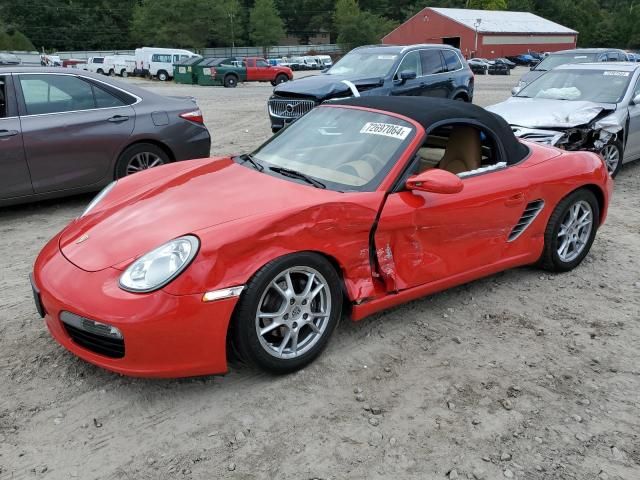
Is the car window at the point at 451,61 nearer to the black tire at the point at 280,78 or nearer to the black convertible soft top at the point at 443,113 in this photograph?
the black convertible soft top at the point at 443,113

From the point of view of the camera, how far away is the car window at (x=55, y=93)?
5766 millimetres

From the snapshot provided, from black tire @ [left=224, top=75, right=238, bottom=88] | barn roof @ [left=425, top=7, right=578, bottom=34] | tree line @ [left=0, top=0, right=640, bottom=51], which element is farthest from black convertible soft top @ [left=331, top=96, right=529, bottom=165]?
tree line @ [left=0, top=0, right=640, bottom=51]

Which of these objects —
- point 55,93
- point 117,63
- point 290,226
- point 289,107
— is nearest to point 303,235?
point 290,226

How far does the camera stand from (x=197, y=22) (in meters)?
72.2

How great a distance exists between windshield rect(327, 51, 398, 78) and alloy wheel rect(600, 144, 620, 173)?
4142 mm

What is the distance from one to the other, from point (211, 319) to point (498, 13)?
252ft

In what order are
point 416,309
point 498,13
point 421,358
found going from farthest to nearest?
point 498,13
point 416,309
point 421,358

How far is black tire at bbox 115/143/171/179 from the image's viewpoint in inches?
246

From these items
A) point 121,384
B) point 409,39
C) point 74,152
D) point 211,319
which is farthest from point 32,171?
point 409,39

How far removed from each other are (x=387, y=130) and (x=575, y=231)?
1.93 meters

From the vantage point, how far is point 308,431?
8.98 feet

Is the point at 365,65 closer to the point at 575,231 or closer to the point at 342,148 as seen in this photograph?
the point at 575,231

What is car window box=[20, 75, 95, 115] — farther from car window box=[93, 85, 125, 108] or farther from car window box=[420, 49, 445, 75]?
car window box=[420, 49, 445, 75]

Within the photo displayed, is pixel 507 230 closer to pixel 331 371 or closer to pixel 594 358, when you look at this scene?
pixel 594 358
